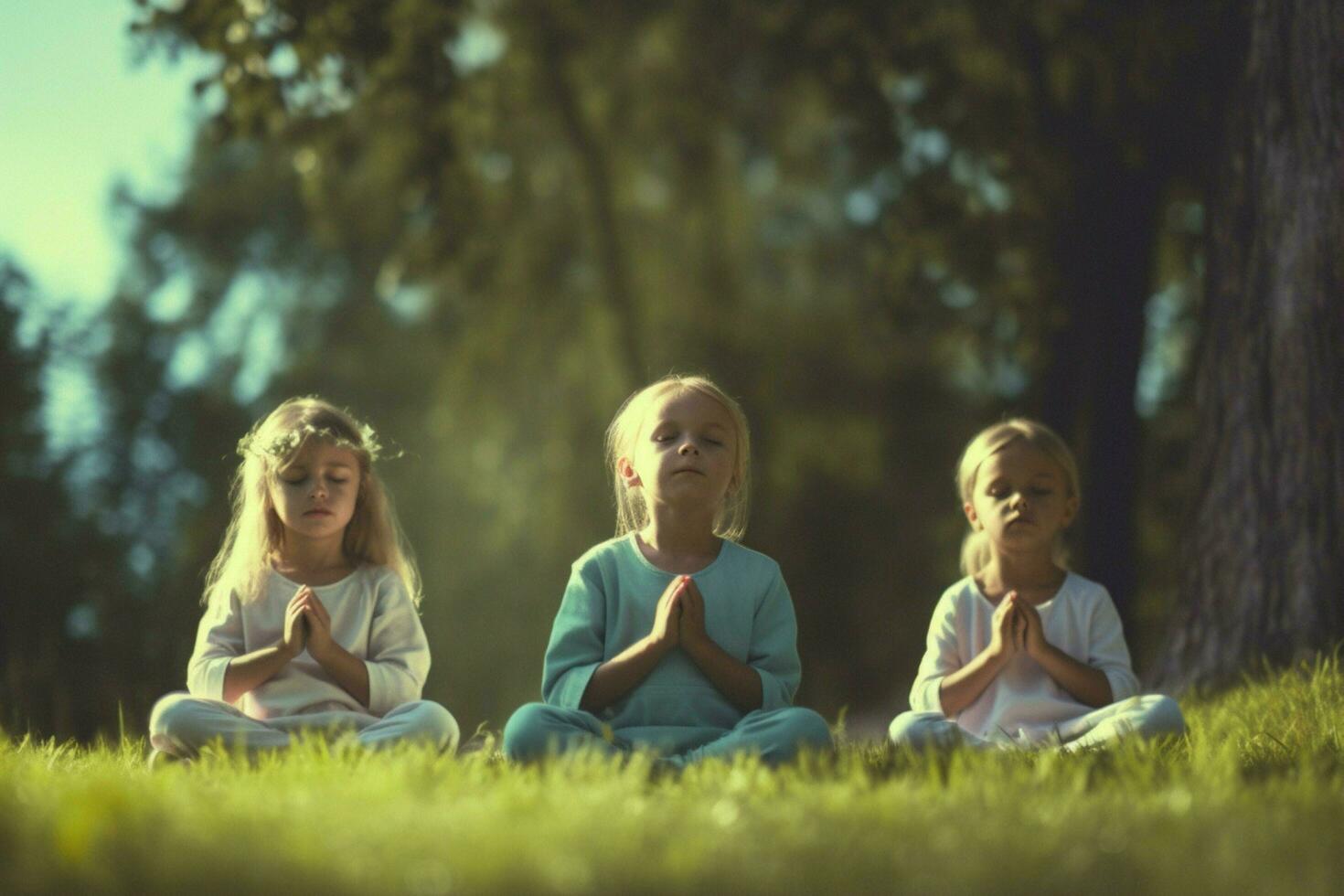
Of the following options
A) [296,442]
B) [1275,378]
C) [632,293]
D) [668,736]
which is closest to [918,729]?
[668,736]

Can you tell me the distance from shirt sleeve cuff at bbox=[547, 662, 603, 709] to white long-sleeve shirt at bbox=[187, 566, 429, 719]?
56 centimetres

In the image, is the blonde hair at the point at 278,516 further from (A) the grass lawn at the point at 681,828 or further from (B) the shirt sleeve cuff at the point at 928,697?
(B) the shirt sleeve cuff at the point at 928,697

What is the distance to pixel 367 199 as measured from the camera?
17.0 meters

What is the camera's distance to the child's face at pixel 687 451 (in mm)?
4512

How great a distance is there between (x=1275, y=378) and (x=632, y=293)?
9.06 metres

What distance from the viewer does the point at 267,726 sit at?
4.53m

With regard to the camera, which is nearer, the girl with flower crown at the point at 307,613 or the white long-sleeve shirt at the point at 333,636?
the girl with flower crown at the point at 307,613

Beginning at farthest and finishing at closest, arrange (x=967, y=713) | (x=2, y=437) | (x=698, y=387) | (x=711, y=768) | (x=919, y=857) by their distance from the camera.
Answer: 1. (x=2, y=437)
2. (x=967, y=713)
3. (x=698, y=387)
4. (x=711, y=768)
5. (x=919, y=857)

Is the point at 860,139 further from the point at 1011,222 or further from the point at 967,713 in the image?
the point at 967,713

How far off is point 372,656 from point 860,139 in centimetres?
651

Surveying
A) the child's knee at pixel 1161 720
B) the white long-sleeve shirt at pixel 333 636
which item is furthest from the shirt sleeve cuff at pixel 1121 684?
the white long-sleeve shirt at pixel 333 636

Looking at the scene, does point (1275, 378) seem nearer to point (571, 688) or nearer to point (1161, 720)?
point (1161, 720)

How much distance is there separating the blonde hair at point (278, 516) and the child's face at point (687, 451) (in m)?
1.02

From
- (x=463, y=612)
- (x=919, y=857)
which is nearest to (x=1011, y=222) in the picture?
(x=919, y=857)
